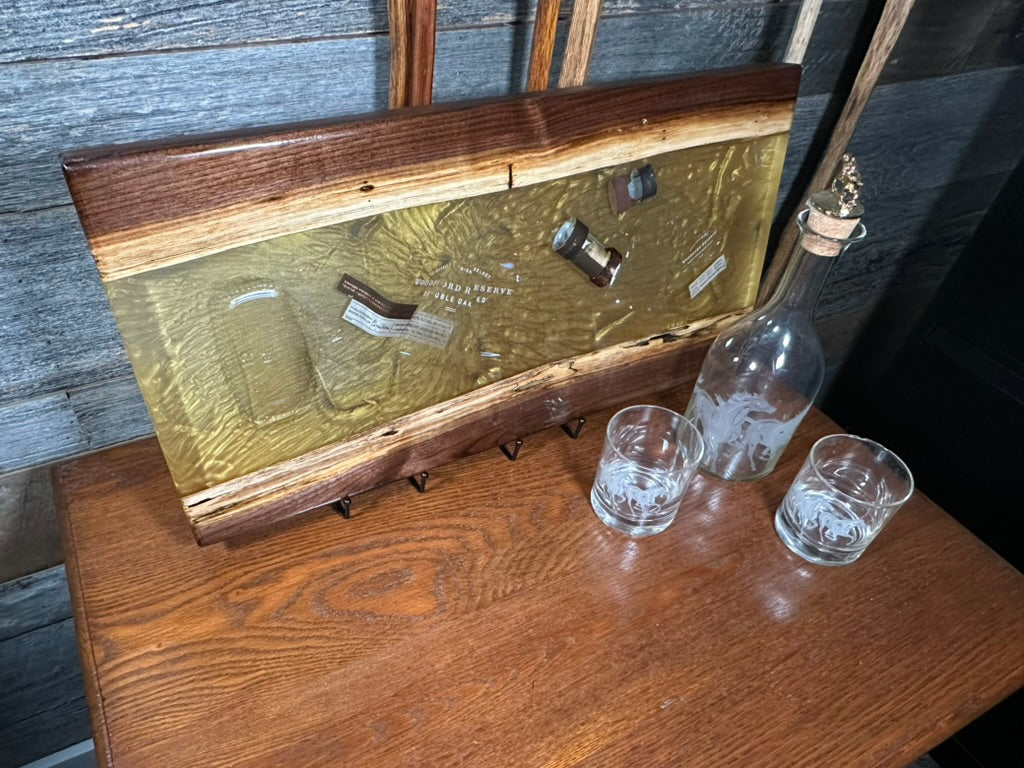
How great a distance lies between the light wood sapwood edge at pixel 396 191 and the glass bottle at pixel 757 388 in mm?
192

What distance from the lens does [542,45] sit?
2.16ft

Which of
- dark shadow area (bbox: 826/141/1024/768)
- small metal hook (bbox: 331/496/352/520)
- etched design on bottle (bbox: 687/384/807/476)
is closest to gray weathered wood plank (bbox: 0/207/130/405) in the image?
small metal hook (bbox: 331/496/352/520)

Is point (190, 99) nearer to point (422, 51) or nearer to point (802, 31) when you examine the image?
point (422, 51)

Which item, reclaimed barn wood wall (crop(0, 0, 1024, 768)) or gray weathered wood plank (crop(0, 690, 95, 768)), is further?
gray weathered wood plank (crop(0, 690, 95, 768))

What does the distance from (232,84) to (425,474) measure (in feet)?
1.28

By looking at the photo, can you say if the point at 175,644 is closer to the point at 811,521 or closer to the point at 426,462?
the point at 426,462

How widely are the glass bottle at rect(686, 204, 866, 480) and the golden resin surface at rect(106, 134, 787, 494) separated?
0.09 meters

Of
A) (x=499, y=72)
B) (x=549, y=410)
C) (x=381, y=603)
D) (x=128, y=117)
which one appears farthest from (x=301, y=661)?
(x=499, y=72)

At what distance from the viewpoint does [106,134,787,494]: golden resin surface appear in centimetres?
59

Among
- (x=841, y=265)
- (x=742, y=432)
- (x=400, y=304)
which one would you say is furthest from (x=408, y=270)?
(x=841, y=265)

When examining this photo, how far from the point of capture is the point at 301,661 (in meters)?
0.62

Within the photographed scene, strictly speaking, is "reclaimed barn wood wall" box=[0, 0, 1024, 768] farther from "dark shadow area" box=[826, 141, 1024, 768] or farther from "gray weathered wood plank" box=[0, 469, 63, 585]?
"dark shadow area" box=[826, 141, 1024, 768]

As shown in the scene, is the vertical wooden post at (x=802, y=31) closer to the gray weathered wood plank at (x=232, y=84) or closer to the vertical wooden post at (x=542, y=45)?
the gray weathered wood plank at (x=232, y=84)

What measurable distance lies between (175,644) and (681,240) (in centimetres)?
61
